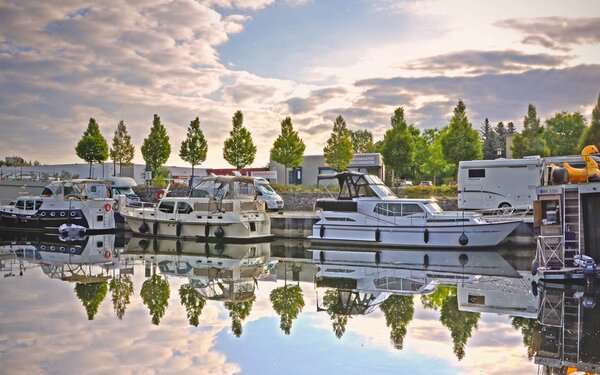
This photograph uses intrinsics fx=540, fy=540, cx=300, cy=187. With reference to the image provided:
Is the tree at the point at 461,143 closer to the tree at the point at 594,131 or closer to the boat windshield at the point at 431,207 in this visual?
the tree at the point at 594,131

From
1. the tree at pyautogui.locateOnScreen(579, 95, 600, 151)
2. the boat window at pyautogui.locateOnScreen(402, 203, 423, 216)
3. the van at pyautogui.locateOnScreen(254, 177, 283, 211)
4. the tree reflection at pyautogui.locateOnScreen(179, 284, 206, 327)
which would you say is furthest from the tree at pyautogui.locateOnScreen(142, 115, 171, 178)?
the tree at pyautogui.locateOnScreen(579, 95, 600, 151)

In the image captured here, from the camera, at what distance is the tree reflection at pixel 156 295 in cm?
1213

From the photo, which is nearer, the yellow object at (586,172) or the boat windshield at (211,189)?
the yellow object at (586,172)

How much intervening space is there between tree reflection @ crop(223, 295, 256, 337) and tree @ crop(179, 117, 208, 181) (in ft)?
120

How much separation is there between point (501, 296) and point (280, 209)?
2288 centimetres

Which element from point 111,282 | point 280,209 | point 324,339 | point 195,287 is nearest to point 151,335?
point 324,339

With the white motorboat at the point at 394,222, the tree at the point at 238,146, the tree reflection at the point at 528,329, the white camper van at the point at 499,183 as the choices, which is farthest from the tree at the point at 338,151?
the tree reflection at the point at 528,329

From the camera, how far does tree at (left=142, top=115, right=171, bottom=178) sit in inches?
1978

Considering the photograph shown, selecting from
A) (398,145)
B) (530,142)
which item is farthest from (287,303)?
(530,142)

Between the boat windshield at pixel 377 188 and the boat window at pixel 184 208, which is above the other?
the boat windshield at pixel 377 188

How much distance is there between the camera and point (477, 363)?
859 centimetres

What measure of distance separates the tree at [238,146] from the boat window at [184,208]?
19.4 m

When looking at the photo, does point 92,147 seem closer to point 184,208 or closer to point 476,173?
point 184,208

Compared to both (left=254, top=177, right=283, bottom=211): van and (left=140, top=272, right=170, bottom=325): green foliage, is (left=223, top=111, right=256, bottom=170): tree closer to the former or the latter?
(left=254, top=177, right=283, bottom=211): van
